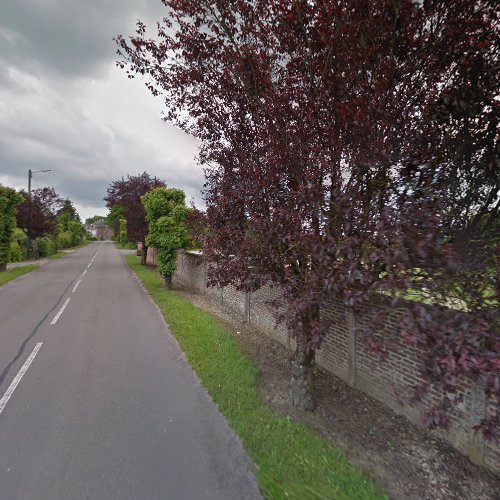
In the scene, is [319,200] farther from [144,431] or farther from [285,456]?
[144,431]

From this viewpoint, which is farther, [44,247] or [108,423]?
[44,247]

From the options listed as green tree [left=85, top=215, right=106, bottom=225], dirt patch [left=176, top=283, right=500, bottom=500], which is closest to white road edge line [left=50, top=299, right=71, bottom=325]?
dirt patch [left=176, top=283, right=500, bottom=500]

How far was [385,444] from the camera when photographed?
387cm

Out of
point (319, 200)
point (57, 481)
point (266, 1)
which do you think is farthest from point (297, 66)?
point (57, 481)

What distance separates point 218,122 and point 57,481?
4.56 metres

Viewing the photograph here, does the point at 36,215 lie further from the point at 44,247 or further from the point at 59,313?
the point at 59,313

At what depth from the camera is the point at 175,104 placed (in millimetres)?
5062

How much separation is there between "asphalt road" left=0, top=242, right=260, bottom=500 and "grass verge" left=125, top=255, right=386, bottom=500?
0.17 metres

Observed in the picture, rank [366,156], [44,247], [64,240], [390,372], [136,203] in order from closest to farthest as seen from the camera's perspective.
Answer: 1. [366,156]
2. [390,372]
3. [136,203]
4. [44,247]
5. [64,240]

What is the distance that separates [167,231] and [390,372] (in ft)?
39.6

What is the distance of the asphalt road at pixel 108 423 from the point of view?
3104 millimetres

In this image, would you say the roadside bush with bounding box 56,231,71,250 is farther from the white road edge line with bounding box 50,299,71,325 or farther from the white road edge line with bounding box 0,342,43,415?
the white road edge line with bounding box 0,342,43,415

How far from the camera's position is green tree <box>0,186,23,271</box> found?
19.7 m


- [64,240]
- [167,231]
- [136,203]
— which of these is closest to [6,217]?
[136,203]
